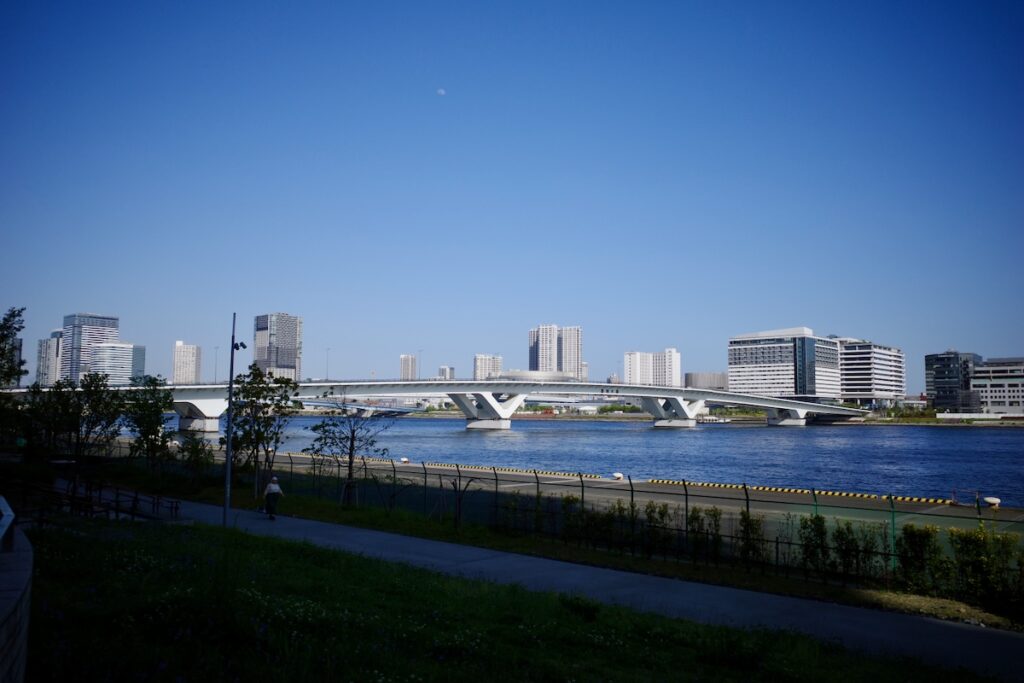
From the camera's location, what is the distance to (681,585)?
18797 millimetres

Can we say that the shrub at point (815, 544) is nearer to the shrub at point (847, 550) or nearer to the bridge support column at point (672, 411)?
the shrub at point (847, 550)

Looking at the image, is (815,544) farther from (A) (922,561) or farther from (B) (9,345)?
(B) (9,345)

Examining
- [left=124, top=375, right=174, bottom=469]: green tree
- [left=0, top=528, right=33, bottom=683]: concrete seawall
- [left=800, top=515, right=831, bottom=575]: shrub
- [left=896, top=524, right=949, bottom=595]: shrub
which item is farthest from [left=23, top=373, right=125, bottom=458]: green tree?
[left=896, top=524, right=949, bottom=595]: shrub

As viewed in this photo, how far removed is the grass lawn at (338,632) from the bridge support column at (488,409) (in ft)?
426

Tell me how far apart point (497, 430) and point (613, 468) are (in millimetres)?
72880

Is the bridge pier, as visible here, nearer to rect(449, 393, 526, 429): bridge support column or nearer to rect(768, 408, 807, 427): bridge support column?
rect(768, 408, 807, 427): bridge support column

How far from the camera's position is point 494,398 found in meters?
156

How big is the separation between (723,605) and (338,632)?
9234mm

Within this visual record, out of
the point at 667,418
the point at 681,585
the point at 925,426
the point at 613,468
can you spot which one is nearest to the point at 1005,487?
the point at 613,468

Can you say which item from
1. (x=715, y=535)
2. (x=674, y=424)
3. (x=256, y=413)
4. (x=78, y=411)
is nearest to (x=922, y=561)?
(x=715, y=535)

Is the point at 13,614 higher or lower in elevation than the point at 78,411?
higher

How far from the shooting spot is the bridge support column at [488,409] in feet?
487

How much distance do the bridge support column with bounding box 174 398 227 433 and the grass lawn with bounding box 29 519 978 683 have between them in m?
97.7

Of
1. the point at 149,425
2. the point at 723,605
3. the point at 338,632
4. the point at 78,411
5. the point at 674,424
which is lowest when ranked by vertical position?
the point at 674,424
